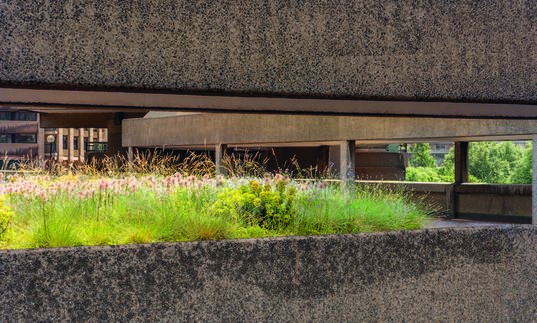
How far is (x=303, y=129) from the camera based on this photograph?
76.2 feet

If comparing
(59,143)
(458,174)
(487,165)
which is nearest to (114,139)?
(458,174)

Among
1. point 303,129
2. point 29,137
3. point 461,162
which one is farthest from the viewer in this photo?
point 29,137

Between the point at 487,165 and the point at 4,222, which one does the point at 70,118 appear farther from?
the point at 4,222

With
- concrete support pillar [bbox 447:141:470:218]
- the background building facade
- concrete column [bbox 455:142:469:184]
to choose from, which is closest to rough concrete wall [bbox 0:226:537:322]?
concrete support pillar [bbox 447:141:470:218]

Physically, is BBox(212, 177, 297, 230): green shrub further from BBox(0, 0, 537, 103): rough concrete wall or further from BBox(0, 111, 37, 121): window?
BBox(0, 111, 37, 121): window

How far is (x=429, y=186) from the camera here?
21.8 m

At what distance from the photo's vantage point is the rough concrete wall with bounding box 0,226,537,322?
358 centimetres

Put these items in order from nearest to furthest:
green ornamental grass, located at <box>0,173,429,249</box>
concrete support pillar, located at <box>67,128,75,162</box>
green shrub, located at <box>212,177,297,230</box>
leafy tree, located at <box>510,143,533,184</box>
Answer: green ornamental grass, located at <box>0,173,429,249</box> < green shrub, located at <box>212,177,297,230</box> < leafy tree, located at <box>510,143,533,184</box> < concrete support pillar, located at <box>67,128,75,162</box>

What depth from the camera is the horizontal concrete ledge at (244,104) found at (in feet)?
12.5

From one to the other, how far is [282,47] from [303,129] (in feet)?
64.1

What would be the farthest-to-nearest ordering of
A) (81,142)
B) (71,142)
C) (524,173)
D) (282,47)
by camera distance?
(81,142) < (71,142) < (524,173) < (282,47)

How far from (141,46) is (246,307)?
5.80ft

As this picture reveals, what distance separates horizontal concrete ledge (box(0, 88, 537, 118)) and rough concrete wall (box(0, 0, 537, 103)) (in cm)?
24

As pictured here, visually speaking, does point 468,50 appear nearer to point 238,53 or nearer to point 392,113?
point 392,113
